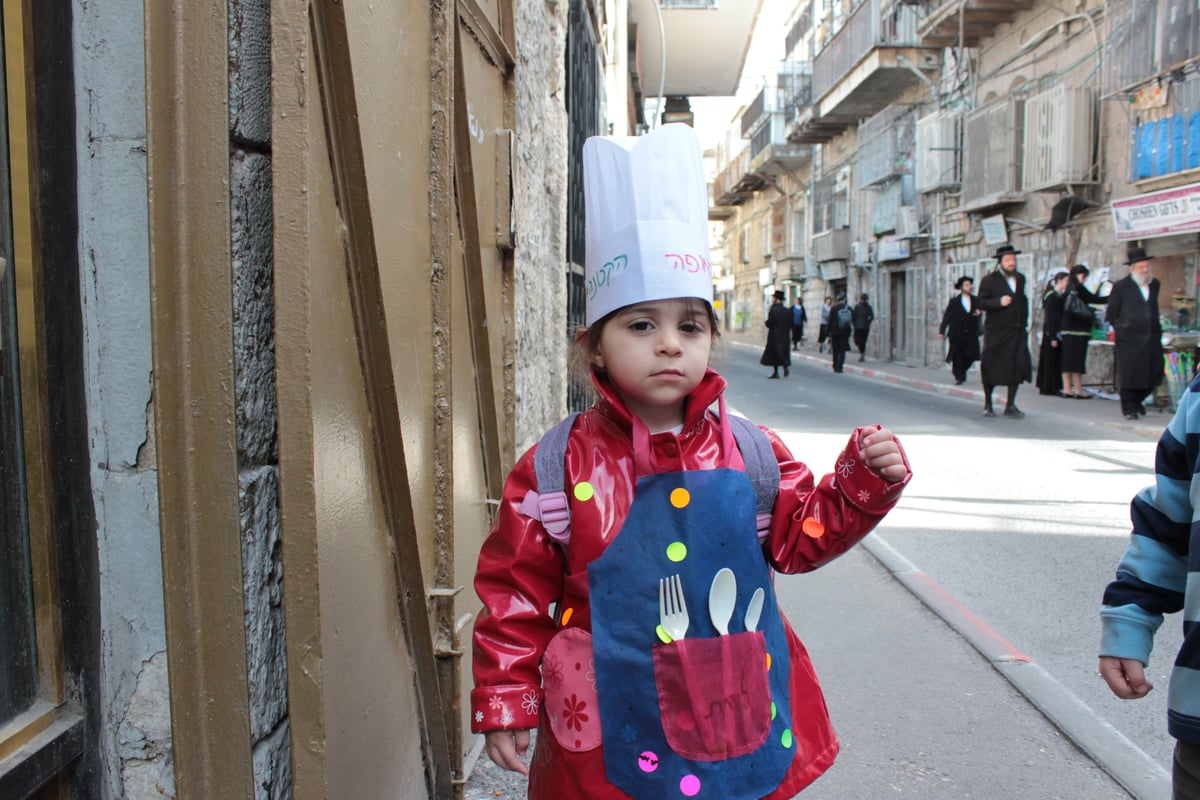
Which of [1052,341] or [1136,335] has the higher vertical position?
[1136,335]

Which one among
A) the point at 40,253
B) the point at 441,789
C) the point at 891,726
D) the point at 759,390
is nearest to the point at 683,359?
the point at 40,253

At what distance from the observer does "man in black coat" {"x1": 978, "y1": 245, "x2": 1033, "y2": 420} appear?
1178 cm

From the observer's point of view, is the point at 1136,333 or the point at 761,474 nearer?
the point at 761,474

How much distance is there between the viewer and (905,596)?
16.6 feet

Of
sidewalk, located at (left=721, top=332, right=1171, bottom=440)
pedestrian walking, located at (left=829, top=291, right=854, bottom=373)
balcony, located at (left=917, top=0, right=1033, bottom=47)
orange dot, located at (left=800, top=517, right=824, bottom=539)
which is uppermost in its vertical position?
balcony, located at (left=917, top=0, right=1033, bottom=47)

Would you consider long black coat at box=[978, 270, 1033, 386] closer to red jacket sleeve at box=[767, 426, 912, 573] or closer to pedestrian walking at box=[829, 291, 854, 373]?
pedestrian walking at box=[829, 291, 854, 373]

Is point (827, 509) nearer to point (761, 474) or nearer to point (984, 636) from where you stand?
point (761, 474)

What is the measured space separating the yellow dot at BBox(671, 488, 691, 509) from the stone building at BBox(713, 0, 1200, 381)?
42.0ft

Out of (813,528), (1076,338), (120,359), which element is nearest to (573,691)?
(813,528)

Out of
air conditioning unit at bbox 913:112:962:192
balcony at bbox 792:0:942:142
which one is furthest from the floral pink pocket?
balcony at bbox 792:0:942:142

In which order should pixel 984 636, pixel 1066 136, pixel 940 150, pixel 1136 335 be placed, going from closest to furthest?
pixel 984 636 < pixel 1136 335 < pixel 1066 136 < pixel 940 150

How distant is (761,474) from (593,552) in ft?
1.17

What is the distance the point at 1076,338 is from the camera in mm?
14523

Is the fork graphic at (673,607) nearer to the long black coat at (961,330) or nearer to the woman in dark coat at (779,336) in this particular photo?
the long black coat at (961,330)
